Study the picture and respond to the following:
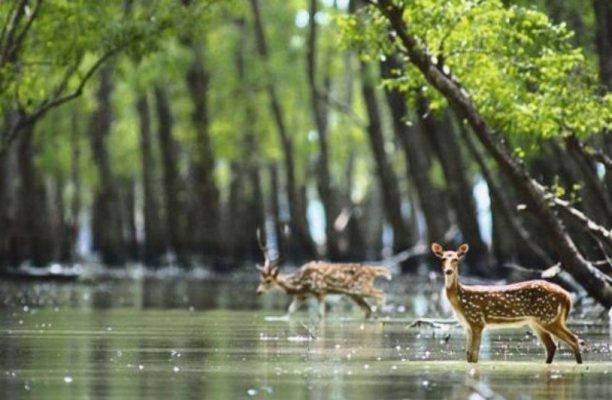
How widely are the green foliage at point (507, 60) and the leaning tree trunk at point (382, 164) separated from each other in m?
28.8

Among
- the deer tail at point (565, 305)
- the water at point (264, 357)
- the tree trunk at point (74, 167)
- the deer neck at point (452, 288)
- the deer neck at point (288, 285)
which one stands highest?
the tree trunk at point (74, 167)

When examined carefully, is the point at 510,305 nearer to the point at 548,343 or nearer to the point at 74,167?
the point at 548,343

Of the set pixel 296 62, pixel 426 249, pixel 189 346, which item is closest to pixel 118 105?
pixel 296 62

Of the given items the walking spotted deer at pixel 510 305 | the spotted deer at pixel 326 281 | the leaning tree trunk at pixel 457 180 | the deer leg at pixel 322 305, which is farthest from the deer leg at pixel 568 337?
the leaning tree trunk at pixel 457 180

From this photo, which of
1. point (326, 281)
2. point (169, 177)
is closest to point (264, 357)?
point (326, 281)

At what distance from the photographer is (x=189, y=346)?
70.4ft

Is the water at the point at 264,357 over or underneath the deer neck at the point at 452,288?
underneath

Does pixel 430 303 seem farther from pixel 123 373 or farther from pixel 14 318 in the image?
pixel 123 373

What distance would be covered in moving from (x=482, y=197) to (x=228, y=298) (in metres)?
44.1

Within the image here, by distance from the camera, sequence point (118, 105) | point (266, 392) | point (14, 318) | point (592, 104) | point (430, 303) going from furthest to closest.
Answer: point (118, 105) < point (430, 303) < point (14, 318) < point (592, 104) < point (266, 392)

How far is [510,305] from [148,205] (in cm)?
5452

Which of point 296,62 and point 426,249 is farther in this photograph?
point 296,62

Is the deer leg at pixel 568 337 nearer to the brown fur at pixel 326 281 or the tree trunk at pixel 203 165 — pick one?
the brown fur at pixel 326 281

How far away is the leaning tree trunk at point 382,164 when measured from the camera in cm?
5712
